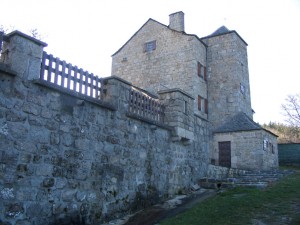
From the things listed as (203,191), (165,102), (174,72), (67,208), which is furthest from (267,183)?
(174,72)

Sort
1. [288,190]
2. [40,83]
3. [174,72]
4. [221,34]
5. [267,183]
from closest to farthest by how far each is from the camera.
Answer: [40,83] → [288,190] → [267,183] → [174,72] → [221,34]

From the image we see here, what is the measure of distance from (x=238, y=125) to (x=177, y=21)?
28.2 feet

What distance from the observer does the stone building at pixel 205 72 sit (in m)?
20.7

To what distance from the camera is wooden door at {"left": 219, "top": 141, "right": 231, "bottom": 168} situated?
2027 centimetres

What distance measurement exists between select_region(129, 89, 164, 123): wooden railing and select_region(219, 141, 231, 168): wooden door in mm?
10602

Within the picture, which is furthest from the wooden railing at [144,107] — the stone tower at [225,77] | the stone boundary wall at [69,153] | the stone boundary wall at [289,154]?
the stone boundary wall at [289,154]

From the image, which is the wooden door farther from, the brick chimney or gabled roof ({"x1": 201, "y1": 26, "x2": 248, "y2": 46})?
the brick chimney

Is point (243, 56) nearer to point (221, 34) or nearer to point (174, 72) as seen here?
point (221, 34)

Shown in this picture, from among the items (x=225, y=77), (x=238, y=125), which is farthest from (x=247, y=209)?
(x=225, y=77)

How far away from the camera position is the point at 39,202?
6.27 meters

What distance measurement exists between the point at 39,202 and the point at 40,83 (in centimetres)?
230

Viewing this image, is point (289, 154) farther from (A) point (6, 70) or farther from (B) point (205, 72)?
(A) point (6, 70)

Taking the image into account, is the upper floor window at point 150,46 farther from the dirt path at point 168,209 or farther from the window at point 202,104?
the dirt path at point 168,209

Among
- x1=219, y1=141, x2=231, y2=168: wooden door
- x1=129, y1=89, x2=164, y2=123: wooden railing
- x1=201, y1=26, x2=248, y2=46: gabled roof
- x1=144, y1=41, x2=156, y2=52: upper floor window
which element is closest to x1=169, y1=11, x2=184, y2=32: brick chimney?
x1=144, y1=41, x2=156, y2=52: upper floor window
